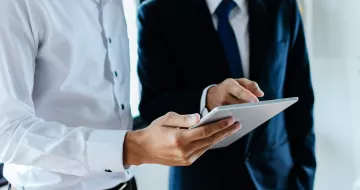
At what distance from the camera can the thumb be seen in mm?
Answer: 608

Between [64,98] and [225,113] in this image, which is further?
[64,98]

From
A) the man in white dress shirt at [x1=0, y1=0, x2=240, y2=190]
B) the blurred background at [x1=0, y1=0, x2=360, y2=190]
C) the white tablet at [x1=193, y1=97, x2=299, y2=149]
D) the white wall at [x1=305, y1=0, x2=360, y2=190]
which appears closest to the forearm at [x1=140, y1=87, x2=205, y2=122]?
the man in white dress shirt at [x1=0, y1=0, x2=240, y2=190]

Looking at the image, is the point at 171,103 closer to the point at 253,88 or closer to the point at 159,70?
the point at 159,70

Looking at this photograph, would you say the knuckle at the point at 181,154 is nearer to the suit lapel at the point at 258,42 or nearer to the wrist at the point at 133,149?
the wrist at the point at 133,149

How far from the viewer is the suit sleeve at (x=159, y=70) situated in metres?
1.00

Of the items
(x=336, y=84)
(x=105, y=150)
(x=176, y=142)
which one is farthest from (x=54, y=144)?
(x=336, y=84)

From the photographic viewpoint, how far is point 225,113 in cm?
59

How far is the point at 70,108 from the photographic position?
0.83 m

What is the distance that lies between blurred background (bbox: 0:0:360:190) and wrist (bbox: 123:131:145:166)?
37.6 inches

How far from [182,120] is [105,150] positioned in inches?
6.6

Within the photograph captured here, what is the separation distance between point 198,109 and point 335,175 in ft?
3.67

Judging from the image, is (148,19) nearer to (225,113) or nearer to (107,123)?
(107,123)

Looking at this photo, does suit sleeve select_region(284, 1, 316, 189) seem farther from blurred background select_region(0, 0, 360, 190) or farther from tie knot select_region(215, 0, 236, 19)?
blurred background select_region(0, 0, 360, 190)

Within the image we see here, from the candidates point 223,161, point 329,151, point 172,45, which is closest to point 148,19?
point 172,45
